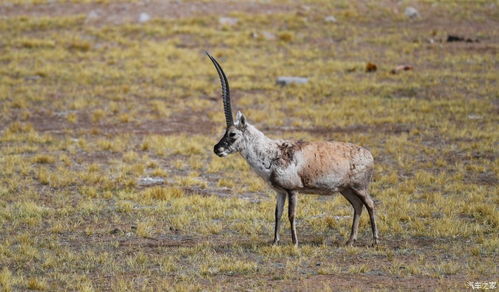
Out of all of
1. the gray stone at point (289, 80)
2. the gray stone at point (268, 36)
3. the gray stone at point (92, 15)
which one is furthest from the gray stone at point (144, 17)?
the gray stone at point (289, 80)

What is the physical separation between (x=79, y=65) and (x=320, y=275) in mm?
25567

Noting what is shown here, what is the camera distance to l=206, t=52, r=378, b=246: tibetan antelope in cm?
1276

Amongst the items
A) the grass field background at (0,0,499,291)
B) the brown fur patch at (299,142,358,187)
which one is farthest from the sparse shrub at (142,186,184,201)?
the brown fur patch at (299,142,358,187)

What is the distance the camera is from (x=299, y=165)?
12781 millimetres

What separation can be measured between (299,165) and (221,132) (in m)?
12.8

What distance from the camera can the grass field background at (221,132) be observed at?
1216 centimetres

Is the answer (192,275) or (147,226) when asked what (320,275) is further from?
(147,226)

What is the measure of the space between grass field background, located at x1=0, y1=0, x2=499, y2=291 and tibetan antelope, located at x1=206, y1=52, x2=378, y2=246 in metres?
0.89

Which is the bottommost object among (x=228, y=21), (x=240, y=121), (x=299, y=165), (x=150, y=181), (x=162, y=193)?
(x=228, y=21)

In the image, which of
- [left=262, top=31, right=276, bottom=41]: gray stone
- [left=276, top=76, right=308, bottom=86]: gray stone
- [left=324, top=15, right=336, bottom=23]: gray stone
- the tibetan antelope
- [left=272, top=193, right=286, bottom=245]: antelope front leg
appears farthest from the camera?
[left=324, top=15, right=336, bottom=23]: gray stone

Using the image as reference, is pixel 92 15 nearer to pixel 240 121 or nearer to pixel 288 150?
pixel 240 121

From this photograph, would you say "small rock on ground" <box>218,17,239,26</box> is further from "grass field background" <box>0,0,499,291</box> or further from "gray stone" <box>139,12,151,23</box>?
"gray stone" <box>139,12,151,23</box>

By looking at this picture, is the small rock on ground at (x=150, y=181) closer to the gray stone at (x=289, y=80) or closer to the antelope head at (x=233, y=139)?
the antelope head at (x=233, y=139)

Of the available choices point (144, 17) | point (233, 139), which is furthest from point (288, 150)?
point (144, 17)
